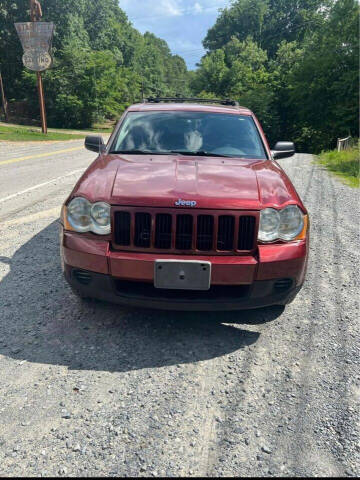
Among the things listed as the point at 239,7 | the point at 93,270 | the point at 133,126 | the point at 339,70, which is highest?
the point at 239,7

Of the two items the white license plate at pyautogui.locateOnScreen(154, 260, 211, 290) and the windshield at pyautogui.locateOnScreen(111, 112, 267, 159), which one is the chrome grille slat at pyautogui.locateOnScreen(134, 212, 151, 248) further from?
the windshield at pyautogui.locateOnScreen(111, 112, 267, 159)

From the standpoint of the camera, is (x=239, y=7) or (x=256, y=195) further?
(x=239, y=7)

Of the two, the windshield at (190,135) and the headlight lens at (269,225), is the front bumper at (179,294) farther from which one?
the windshield at (190,135)

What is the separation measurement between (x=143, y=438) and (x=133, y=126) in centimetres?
309

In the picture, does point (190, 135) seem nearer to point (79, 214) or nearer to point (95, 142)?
point (95, 142)

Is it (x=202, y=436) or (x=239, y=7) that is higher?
(x=239, y=7)

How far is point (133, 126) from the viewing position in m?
4.16

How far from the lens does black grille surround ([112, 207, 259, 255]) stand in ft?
8.84

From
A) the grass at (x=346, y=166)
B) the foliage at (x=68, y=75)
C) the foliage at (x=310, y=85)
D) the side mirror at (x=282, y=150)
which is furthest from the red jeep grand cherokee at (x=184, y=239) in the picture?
the foliage at (x=68, y=75)

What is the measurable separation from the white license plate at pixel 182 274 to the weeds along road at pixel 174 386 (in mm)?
524

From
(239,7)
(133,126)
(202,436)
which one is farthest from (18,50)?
(202,436)

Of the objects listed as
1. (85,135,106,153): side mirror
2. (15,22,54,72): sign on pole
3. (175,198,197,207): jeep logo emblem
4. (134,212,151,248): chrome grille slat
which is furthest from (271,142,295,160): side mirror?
(15,22,54,72): sign on pole

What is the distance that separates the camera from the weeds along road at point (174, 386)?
1927 millimetres

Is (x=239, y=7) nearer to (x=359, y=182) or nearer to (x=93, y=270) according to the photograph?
(x=359, y=182)
